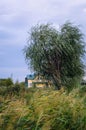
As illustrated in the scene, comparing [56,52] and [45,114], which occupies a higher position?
[56,52]

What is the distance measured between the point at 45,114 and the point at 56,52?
25302 mm

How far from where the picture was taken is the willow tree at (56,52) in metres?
31.8

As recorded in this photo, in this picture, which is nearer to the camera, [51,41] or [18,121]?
[18,121]

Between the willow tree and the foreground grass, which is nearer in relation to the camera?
the foreground grass

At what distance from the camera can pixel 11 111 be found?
7.29m

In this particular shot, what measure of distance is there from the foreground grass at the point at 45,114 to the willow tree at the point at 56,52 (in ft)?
78.1

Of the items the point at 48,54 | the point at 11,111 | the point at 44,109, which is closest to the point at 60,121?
the point at 44,109

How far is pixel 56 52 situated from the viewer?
32.2 m

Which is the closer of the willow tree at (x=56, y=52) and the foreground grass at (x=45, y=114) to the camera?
the foreground grass at (x=45, y=114)

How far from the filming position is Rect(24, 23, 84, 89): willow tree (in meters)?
31.8

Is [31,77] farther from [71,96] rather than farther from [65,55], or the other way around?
[71,96]

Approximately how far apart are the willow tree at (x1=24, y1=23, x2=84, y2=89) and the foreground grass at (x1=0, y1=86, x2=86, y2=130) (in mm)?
23791

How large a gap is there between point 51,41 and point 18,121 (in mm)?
25141

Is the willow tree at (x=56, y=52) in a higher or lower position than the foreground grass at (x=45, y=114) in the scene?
higher
